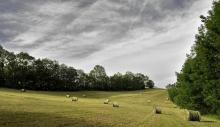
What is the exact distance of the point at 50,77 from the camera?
417 feet

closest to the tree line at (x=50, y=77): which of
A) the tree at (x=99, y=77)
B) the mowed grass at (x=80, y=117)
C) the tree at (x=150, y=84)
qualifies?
the tree at (x=99, y=77)

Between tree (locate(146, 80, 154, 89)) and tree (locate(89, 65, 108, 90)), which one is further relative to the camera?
tree (locate(146, 80, 154, 89))

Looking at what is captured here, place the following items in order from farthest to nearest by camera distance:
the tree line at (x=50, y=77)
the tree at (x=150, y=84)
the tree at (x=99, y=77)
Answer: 1. the tree at (x=150, y=84)
2. the tree at (x=99, y=77)
3. the tree line at (x=50, y=77)

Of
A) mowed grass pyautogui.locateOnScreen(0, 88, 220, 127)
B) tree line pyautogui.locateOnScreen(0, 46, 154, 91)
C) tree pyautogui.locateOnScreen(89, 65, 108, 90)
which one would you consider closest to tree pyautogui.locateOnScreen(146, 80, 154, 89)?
tree line pyautogui.locateOnScreen(0, 46, 154, 91)

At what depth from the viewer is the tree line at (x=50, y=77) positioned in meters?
119

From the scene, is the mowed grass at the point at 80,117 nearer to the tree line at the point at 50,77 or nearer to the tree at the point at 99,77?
the tree line at the point at 50,77

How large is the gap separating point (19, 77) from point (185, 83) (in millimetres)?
71729

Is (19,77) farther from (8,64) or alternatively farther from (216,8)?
(216,8)

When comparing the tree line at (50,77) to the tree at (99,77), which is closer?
the tree line at (50,77)

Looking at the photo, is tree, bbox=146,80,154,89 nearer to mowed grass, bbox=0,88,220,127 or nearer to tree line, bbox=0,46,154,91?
tree line, bbox=0,46,154,91

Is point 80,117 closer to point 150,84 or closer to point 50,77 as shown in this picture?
point 50,77

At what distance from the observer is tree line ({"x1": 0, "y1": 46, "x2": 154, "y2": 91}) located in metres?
119

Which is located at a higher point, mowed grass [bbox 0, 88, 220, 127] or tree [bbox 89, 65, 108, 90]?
tree [bbox 89, 65, 108, 90]

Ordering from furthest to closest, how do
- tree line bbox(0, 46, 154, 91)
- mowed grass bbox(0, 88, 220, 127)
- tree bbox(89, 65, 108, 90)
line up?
tree bbox(89, 65, 108, 90)
tree line bbox(0, 46, 154, 91)
mowed grass bbox(0, 88, 220, 127)
